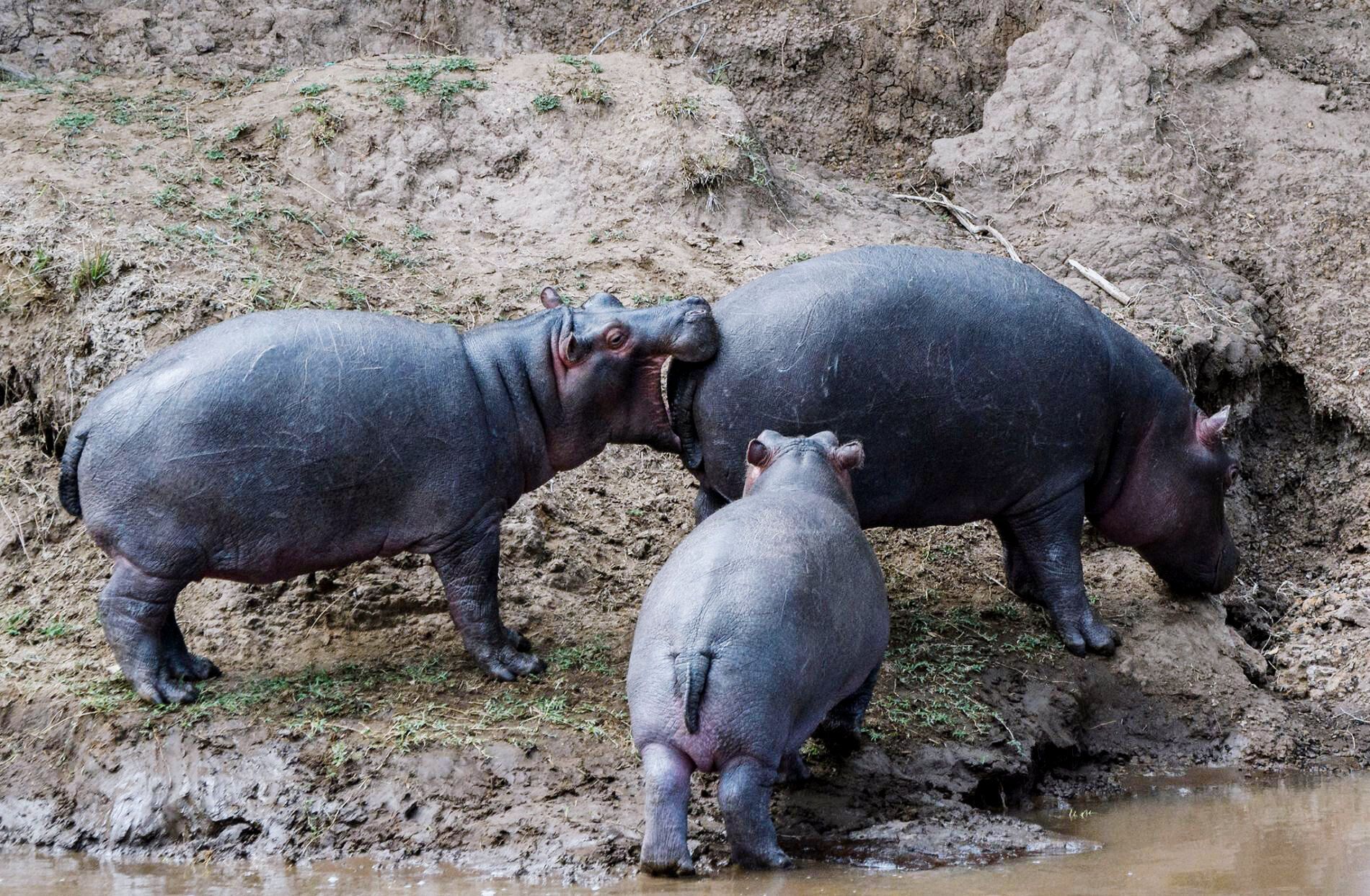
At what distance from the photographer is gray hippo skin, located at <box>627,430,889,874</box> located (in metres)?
5.00

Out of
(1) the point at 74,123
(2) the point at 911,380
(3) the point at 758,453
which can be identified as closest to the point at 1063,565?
(2) the point at 911,380

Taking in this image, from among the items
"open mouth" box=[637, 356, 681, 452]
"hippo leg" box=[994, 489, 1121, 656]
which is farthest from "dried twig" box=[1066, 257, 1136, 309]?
"open mouth" box=[637, 356, 681, 452]

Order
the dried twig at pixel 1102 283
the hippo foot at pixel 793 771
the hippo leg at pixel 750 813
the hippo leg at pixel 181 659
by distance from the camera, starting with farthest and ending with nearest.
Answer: the dried twig at pixel 1102 283 < the hippo leg at pixel 181 659 < the hippo foot at pixel 793 771 < the hippo leg at pixel 750 813

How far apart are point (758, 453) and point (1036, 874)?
6.61 ft

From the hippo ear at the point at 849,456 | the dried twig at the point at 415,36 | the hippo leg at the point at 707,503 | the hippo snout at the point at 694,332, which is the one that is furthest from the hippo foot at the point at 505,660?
the dried twig at the point at 415,36

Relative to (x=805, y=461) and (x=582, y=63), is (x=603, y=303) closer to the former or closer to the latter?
(x=805, y=461)

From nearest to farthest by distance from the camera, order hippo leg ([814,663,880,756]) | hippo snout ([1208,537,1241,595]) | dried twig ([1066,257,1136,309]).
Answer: hippo leg ([814,663,880,756]), hippo snout ([1208,537,1241,595]), dried twig ([1066,257,1136,309])

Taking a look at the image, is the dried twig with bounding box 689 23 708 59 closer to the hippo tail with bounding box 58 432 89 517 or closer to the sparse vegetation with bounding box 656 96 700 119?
the sparse vegetation with bounding box 656 96 700 119

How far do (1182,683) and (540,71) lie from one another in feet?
19.9

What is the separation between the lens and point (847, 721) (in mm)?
6047

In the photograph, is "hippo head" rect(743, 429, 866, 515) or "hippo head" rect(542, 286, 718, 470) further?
"hippo head" rect(542, 286, 718, 470)

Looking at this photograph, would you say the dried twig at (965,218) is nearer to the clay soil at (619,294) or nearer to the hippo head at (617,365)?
the clay soil at (619,294)

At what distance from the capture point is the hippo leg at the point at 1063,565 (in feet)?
24.0

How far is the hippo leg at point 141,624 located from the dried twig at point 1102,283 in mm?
5895
